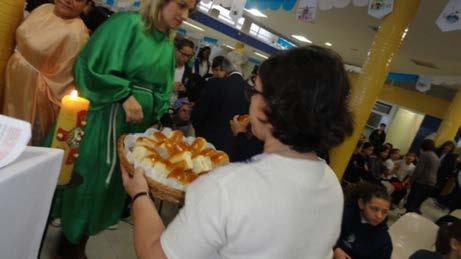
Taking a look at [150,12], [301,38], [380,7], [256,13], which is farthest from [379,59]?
[301,38]

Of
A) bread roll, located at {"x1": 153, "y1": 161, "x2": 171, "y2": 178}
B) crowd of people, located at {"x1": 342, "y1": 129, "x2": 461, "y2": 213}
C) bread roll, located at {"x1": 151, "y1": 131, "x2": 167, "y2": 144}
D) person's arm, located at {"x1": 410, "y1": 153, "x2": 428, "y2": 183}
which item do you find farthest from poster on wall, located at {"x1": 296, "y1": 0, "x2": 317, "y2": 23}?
bread roll, located at {"x1": 153, "y1": 161, "x2": 171, "y2": 178}

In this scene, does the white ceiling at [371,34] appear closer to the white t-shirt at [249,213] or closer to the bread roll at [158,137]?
the bread roll at [158,137]

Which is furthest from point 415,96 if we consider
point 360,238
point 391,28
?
point 360,238

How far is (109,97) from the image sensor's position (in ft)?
5.17

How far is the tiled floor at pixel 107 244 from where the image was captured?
2.19 meters

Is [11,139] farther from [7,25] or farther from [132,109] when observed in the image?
[7,25]

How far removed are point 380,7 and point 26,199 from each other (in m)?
4.29

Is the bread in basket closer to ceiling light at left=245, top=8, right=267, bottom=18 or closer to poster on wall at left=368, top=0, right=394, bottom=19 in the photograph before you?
poster on wall at left=368, top=0, right=394, bottom=19

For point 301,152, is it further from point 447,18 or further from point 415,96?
point 415,96

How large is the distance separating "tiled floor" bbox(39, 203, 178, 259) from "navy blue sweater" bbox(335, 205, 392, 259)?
4.54 feet

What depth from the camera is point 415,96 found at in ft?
46.3

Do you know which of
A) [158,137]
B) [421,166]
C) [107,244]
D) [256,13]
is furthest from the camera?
[256,13]

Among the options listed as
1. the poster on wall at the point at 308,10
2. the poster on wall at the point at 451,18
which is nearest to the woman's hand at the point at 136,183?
the poster on wall at the point at 451,18

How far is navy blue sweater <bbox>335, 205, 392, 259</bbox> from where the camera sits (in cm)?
234
